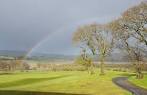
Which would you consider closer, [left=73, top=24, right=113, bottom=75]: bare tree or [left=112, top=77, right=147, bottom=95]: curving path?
[left=112, top=77, right=147, bottom=95]: curving path

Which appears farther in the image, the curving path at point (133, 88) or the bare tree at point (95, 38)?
the bare tree at point (95, 38)

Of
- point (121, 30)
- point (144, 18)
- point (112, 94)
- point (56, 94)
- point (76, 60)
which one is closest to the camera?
point (112, 94)

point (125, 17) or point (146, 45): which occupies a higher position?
point (125, 17)

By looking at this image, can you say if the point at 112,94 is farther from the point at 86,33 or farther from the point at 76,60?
the point at 76,60

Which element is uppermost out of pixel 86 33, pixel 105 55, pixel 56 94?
pixel 86 33

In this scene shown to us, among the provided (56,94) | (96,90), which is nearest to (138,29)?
(96,90)

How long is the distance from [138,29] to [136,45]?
8488 millimetres

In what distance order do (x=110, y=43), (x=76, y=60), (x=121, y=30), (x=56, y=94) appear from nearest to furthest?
(x=56, y=94), (x=121, y=30), (x=110, y=43), (x=76, y=60)

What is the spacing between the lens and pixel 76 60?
12656 centimetres

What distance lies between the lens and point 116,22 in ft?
274

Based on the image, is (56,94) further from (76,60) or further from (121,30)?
(76,60)

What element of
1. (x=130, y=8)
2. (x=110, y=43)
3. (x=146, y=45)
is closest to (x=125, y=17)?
(x=130, y=8)

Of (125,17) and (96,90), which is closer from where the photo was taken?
(96,90)

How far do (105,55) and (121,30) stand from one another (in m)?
31.8
